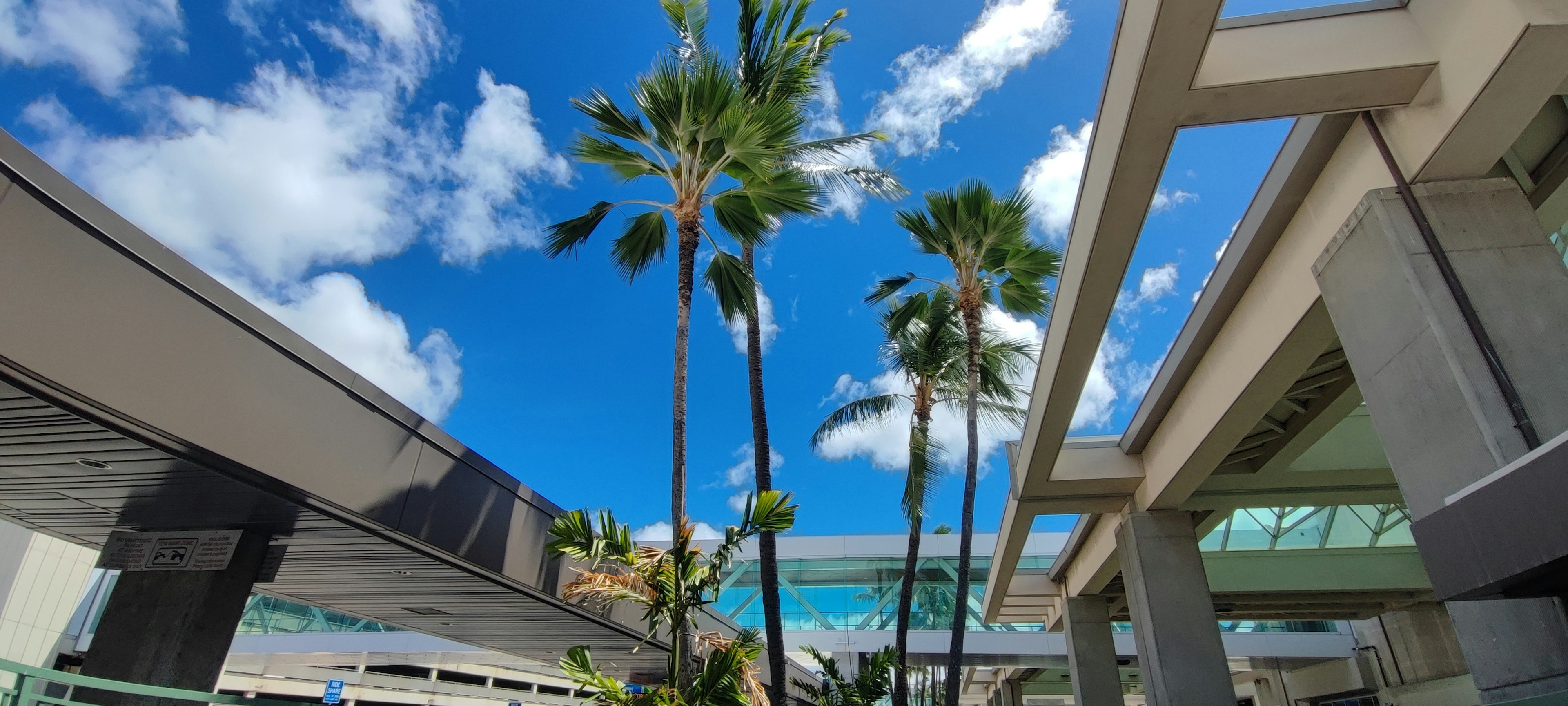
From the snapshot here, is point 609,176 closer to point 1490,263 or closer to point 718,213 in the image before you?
point 718,213

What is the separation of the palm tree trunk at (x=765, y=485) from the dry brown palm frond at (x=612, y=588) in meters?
2.39

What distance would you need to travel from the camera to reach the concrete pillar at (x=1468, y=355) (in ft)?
Result: 12.5

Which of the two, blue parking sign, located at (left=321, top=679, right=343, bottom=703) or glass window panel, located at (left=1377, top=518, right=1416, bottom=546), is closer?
blue parking sign, located at (left=321, top=679, right=343, bottom=703)

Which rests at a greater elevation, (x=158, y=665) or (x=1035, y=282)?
(x=1035, y=282)

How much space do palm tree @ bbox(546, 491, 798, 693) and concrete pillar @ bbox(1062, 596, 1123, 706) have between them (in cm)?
1072

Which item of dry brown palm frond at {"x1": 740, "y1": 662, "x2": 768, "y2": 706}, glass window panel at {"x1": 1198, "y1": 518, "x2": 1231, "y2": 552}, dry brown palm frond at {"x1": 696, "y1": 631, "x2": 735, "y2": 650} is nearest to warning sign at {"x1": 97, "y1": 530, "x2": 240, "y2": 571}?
dry brown palm frond at {"x1": 696, "y1": 631, "x2": 735, "y2": 650}

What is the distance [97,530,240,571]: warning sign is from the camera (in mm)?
5938

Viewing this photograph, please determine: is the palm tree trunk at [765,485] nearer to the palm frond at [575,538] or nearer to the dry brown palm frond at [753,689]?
the dry brown palm frond at [753,689]

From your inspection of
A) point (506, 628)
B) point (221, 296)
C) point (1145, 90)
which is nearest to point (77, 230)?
point (221, 296)

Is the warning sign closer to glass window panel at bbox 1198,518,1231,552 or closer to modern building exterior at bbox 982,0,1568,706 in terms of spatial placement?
modern building exterior at bbox 982,0,1568,706

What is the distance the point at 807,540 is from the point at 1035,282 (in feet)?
48.9

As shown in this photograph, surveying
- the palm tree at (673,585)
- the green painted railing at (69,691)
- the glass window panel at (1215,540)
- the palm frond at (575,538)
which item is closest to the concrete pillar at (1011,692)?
the glass window panel at (1215,540)

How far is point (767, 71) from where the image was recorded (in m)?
10.4

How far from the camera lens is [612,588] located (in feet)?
20.8
